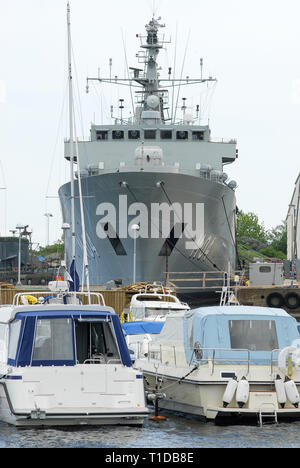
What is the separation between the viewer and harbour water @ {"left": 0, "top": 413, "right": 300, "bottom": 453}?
1252cm

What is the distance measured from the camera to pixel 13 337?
47.0 ft

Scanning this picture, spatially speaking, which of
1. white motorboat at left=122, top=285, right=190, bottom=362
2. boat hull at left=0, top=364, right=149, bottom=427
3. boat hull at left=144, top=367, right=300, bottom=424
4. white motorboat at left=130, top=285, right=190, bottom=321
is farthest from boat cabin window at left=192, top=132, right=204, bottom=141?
boat hull at left=0, top=364, right=149, bottom=427

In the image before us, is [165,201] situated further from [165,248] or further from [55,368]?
[55,368]

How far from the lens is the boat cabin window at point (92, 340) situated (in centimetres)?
1486

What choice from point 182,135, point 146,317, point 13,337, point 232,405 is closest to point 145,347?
point 232,405

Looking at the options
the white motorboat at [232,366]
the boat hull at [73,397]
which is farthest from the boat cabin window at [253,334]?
the boat hull at [73,397]

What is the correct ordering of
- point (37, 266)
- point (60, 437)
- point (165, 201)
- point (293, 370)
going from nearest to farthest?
point (60, 437), point (293, 370), point (165, 201), point (37, 266)

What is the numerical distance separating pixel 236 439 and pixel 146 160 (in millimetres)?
27034

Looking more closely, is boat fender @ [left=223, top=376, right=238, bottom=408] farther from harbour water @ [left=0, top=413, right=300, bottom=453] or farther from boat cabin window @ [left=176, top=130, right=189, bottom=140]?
boat cabin window @ [left=176, top=130, right=189, bottom=140]

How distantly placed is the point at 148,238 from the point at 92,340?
23023 mm

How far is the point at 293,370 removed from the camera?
15.0 metres

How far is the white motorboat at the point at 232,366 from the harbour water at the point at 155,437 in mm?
426

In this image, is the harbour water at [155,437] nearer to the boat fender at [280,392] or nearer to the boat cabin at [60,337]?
the boat fender at [280,392]

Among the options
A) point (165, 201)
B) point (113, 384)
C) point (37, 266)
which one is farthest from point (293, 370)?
point (37, 266)
